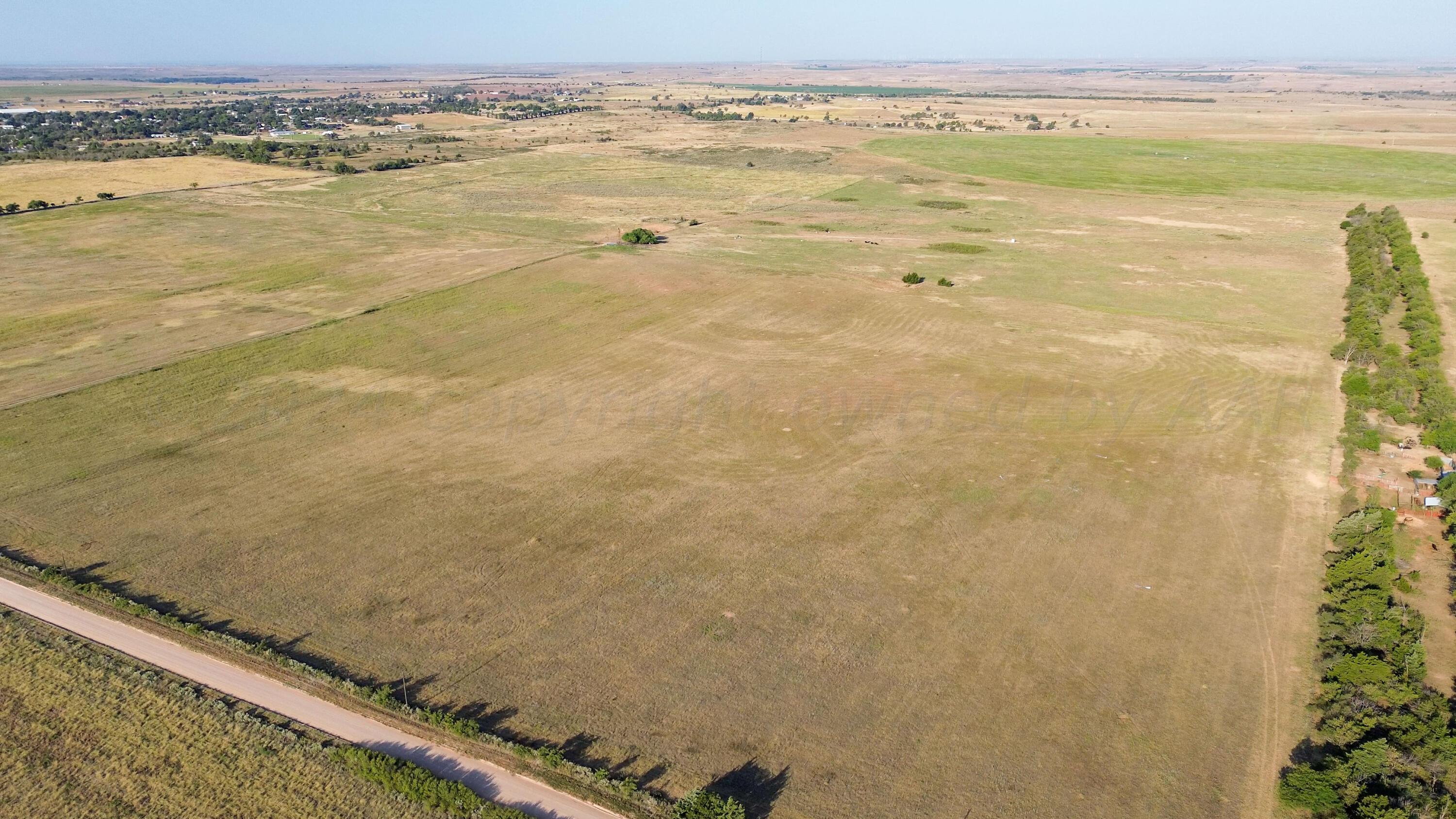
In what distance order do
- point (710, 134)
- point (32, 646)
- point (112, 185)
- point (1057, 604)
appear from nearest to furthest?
point (32, 646), point (1057, 604), point (112, 185), point (710, 134)

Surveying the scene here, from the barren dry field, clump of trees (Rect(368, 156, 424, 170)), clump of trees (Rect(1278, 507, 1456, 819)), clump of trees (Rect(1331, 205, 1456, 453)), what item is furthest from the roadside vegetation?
clump of trees (Rect(368, 156, 424, 170))

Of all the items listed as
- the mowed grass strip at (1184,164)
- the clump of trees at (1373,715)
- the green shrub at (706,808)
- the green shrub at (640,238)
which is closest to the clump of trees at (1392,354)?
the clump of trees at (1373,715)

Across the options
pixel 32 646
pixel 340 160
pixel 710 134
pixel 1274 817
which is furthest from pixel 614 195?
pixel 1274 817

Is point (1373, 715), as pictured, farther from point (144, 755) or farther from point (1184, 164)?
point (1184, 164)

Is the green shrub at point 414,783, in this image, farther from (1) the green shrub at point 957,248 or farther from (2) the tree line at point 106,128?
(2) the tree line at point 106,128

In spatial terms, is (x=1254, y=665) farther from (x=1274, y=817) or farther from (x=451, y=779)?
(x=451, y=779)
